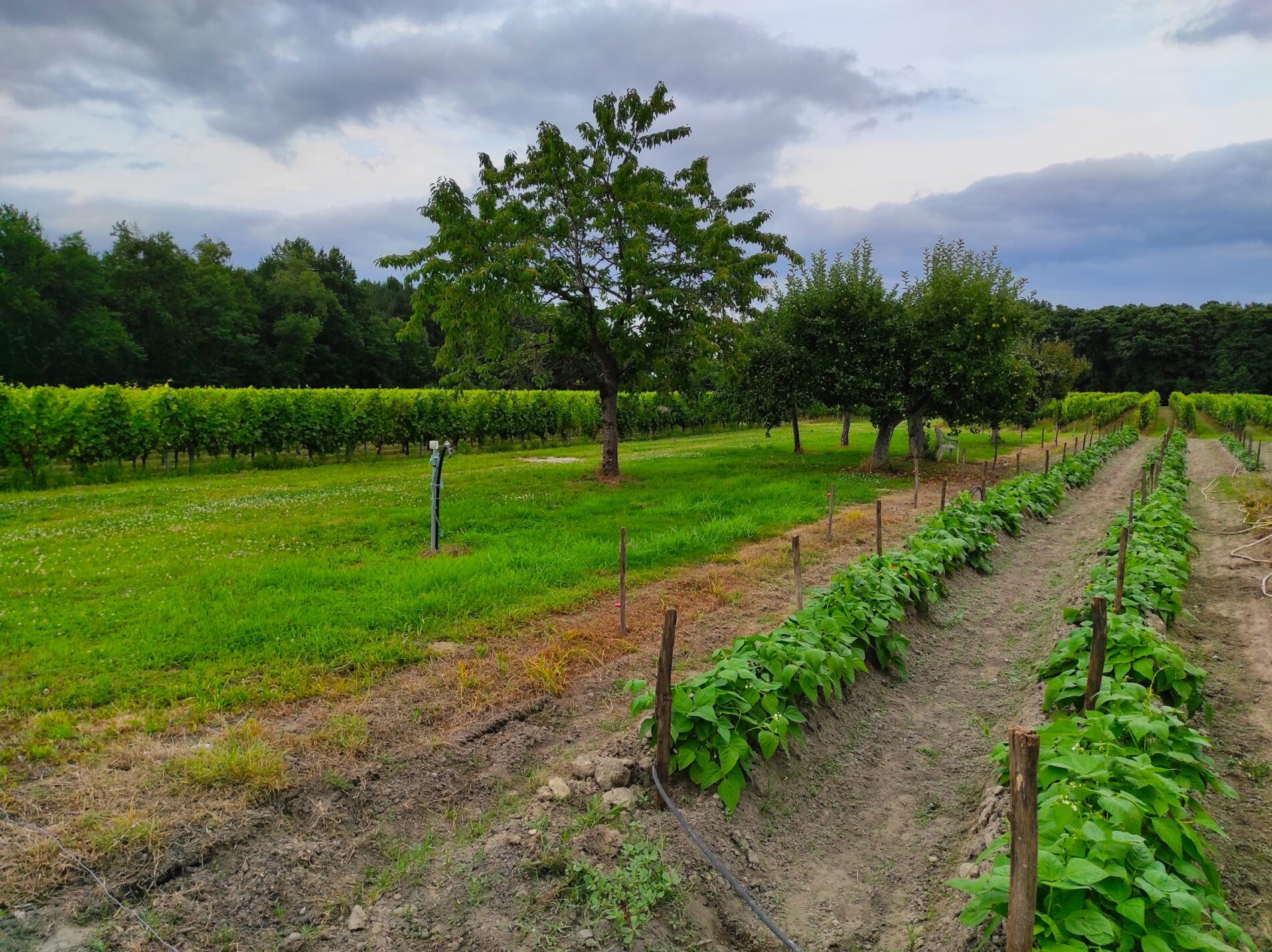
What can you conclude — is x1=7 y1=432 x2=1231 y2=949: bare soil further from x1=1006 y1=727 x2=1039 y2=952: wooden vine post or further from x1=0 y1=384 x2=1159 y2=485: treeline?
x1=0 y1=384 x2=1159 y2=485: treeline

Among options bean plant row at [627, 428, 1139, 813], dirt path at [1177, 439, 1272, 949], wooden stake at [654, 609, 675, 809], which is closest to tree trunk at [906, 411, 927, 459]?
dirt path at [1177, 439, 1272, 949]

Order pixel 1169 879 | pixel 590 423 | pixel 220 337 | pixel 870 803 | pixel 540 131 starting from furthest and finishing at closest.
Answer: pixel 220 337
pixel 590 423
pixel 540 131
pixel 870 803
pixel 1169 879

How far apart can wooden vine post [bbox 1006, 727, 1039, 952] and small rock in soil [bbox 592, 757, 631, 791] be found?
2.21 metres

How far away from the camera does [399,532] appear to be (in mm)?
10695

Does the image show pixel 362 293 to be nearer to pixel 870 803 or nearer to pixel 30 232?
pixel 30 232

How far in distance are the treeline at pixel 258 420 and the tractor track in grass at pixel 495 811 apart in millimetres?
13090

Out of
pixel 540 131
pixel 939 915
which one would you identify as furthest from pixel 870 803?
pixel 540 131

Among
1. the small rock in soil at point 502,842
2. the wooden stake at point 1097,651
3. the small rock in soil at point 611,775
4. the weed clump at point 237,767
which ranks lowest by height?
the small rock in soil at point 502,842

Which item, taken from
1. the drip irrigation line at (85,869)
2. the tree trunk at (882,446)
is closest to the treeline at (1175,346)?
the tree trunk at (882,446)

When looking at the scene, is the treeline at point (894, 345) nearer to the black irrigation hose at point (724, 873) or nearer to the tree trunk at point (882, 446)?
the tree trunk at point (882, 446)

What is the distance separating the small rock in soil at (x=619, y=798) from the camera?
392cm

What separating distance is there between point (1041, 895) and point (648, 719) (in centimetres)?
233

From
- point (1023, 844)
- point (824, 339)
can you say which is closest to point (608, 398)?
point (824, 339)

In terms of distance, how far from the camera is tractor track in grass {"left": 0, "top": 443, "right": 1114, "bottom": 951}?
320 centimetres
